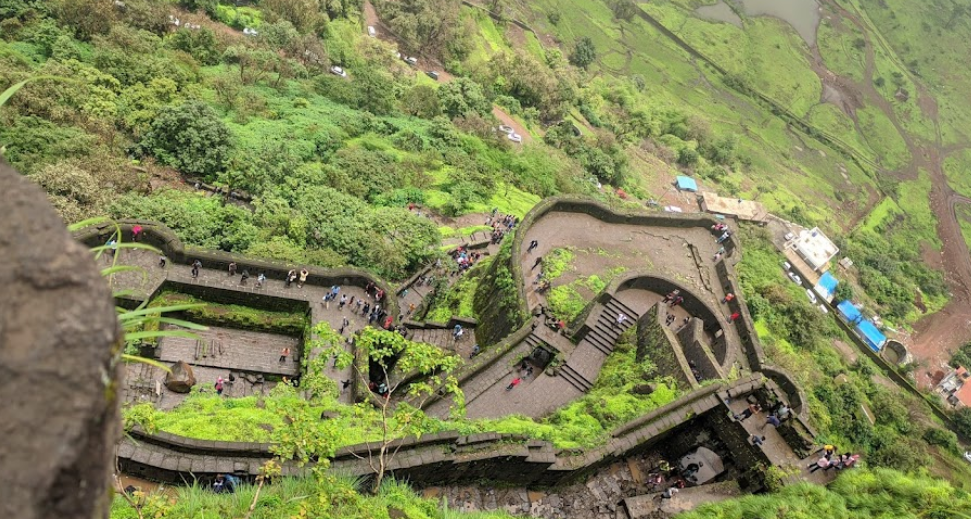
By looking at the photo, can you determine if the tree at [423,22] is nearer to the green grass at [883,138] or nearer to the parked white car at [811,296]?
the parked white car at [811,296]

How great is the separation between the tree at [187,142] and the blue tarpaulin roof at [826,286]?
53.8m

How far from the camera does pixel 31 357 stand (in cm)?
305

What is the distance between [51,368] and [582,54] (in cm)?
8597

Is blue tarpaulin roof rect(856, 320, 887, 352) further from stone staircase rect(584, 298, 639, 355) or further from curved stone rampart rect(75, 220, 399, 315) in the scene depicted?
curved stone rampart rect(75, 220, 399, 315)

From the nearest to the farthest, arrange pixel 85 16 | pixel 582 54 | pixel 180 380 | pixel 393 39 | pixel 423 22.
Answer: pixel 180 380 → pixel 85 16 → pixel 393 39 → pixel 423 22 → pixel 582 54

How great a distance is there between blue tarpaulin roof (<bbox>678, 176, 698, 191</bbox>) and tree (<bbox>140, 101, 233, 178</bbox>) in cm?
4781

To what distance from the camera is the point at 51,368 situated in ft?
10.1

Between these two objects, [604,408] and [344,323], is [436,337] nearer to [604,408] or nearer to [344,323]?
[344,323]

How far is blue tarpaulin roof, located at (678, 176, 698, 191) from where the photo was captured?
63125 millimetres

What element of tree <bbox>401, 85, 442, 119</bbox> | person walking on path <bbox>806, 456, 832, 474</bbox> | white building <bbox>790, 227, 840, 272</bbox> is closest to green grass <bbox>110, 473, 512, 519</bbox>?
person walking on path <bbox>806, 456, 832, 474</bbox>

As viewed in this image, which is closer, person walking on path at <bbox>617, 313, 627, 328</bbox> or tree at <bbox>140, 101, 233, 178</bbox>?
person walking on path at <bbox>617, 313, 627, 328</bbox>

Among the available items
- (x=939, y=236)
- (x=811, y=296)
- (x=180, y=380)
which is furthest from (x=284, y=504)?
(x=939, y=236)

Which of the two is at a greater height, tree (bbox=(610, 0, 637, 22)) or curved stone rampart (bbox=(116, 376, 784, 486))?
tree (bbox=(610, 0, 637, 22))

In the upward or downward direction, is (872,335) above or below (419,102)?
above
